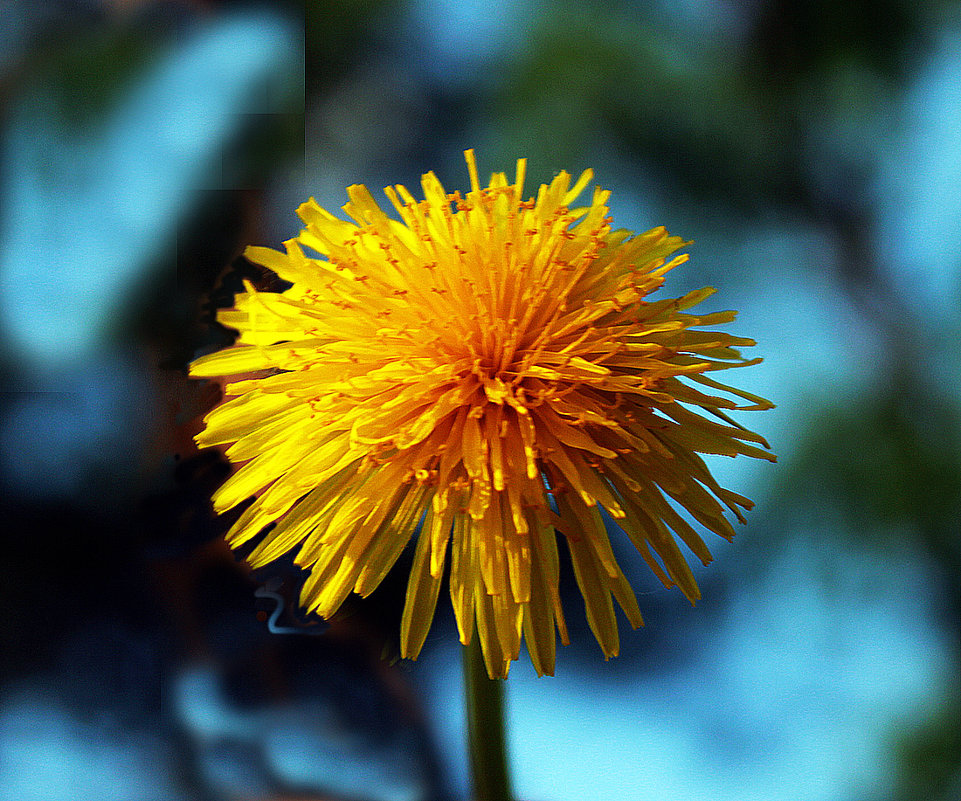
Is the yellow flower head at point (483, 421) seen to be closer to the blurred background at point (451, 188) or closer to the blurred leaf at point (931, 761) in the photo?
the blurred background at point (451, 188)

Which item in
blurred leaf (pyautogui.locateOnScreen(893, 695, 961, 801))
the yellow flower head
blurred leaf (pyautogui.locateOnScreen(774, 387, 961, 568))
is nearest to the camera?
the yellow flower head

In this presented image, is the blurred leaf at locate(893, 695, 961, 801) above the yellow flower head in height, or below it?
below

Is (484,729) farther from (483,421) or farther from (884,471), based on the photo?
(884,471)

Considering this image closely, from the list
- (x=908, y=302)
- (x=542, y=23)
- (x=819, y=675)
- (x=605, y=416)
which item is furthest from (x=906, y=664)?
(x=542, y=23)

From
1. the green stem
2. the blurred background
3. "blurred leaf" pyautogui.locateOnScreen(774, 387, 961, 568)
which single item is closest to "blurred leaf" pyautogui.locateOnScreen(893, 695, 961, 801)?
the blurred background

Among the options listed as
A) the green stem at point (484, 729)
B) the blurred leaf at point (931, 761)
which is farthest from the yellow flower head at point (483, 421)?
the blurred leaf at point (931, 761)

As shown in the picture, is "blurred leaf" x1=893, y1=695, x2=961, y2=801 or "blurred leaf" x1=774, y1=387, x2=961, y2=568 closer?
"blurred leaf" x1=893, y1=695, x2=961, y2=801

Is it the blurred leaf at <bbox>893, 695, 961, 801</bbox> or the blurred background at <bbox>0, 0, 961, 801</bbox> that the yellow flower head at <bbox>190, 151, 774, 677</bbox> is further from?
the blurred leaf at <bbox>893, 695, 961, 801</bbox>

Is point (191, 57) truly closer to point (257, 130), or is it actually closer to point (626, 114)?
point (257, 130)
